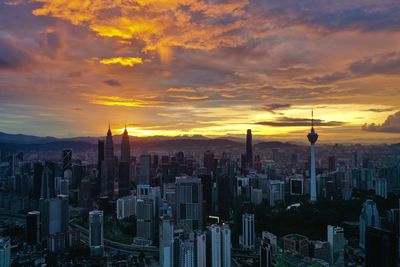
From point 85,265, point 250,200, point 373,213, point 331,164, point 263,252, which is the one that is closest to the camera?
point 263,252

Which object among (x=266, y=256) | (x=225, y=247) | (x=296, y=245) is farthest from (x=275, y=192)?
(x=266, y=256)

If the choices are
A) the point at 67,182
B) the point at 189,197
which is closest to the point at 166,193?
the point at 189,197

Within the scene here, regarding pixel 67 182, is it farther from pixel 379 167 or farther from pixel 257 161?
pixel 379 167

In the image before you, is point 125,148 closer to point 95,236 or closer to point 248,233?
point 95,236

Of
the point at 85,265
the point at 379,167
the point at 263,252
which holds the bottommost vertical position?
the point at 85,265

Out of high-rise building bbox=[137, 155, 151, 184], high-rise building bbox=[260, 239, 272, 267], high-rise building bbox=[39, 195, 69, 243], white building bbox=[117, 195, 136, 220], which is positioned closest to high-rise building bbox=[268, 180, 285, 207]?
white building bbox=[117, 195, 136, 220]

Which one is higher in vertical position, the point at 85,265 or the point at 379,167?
the point at 379,167
